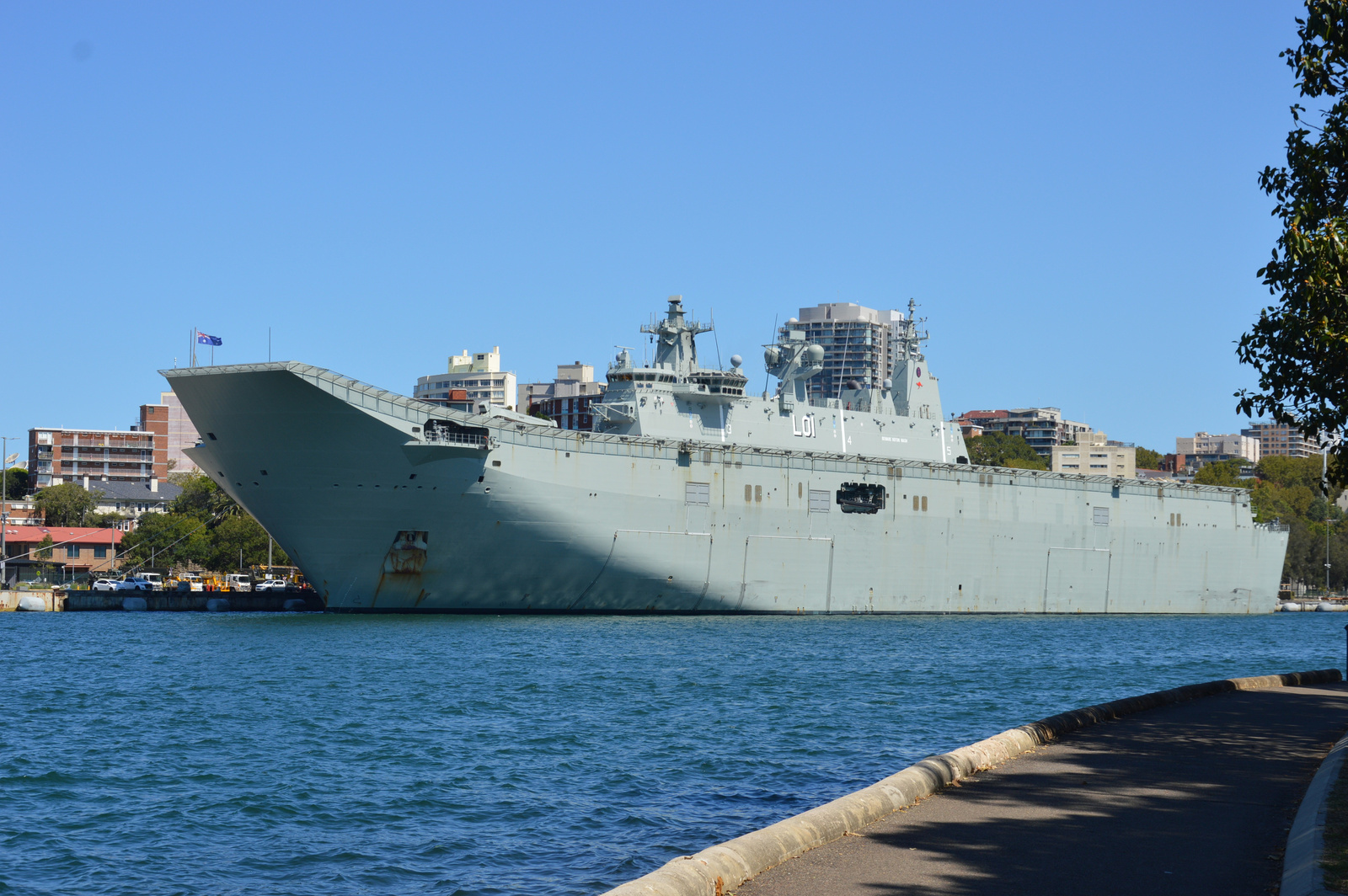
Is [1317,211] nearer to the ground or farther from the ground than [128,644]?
farther from the ground

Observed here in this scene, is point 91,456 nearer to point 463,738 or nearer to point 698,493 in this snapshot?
point 698,493

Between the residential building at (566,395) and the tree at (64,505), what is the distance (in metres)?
51.6

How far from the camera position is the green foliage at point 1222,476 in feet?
395

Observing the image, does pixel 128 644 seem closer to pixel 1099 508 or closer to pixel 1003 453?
pixel 1099 508

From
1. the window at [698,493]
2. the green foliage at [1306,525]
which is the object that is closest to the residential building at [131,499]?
the window at [698,493]

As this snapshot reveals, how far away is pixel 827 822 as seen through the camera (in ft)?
27.2

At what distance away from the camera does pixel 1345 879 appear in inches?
263

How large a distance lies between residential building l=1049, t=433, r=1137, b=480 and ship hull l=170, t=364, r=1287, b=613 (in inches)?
3817

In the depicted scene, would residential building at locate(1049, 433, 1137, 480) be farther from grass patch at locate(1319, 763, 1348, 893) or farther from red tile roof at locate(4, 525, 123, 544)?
grass patch at locate(1319, 763, 1348, 893)

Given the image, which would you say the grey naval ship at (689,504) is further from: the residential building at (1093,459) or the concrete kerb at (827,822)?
the residential building at (1093,459)

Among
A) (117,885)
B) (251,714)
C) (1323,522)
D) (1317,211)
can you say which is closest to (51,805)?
(117,885)

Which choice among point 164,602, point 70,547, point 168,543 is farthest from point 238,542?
point 164,602

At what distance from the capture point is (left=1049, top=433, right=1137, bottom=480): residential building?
145500 mm

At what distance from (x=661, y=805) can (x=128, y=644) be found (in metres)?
24.0
